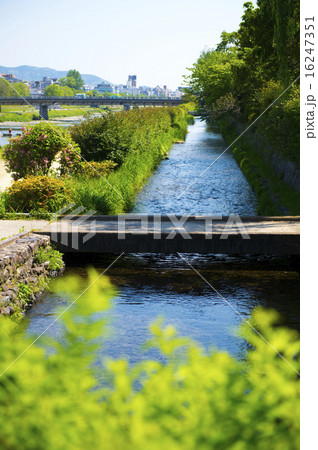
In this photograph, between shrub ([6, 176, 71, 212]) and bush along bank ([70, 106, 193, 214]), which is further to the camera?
bush along bank ([70, 106, 193, 214])

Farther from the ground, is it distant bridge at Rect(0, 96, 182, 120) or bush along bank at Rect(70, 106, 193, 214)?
distant bridge at Rect(0, 96, 182, 120)

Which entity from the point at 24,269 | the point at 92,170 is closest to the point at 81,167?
the point at 92,170

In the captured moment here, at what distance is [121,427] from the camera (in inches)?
84.7

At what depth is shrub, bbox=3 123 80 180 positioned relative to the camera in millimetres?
17484

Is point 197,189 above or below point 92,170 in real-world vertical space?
below

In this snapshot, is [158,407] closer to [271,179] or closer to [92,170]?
[92,170]

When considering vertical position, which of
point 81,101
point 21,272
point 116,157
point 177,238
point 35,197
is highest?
point 81,101

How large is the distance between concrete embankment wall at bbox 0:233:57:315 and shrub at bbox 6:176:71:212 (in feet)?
8.10

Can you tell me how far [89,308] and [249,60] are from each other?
27.8 meters

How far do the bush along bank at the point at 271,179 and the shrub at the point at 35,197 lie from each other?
5881 mm

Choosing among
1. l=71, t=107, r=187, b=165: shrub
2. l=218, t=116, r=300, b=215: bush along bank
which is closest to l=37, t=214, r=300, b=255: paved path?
l=218, t=116, r=300, b=215: bush along bank

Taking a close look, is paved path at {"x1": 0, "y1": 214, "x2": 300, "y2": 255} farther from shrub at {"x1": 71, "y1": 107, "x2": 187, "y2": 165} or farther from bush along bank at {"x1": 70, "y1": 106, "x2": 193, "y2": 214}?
shrub at {"x1": 71, "y1": 107, "x2": 187, "y2": 165}

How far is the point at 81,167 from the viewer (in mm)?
18953

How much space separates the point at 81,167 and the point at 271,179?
6.89 m
